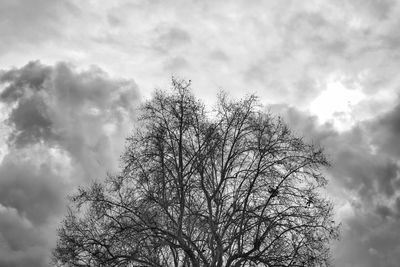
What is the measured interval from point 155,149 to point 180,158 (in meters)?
1.31

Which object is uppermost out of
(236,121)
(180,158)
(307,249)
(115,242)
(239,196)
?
(236,121)

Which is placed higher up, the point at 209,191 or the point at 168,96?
the point at 168,96

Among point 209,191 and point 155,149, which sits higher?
point 155,149

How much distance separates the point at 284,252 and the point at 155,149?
7.21 m

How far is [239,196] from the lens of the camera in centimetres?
2248

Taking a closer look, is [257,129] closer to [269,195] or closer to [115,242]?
[269,195]

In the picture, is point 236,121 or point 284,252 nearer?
point 284,252

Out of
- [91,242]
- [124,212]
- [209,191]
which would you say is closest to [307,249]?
[209,191]

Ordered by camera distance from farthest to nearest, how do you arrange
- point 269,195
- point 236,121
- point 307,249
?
point 236,121 → point 269,195 → point 307,249

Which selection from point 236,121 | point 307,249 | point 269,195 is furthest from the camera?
point 236,121

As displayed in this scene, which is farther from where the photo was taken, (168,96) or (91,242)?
(168,96)

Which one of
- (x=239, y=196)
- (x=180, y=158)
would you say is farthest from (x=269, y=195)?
(x=180, y=158)

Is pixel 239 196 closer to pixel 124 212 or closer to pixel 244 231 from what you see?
pixel 244 231

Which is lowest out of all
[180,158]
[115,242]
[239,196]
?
[115,242]
